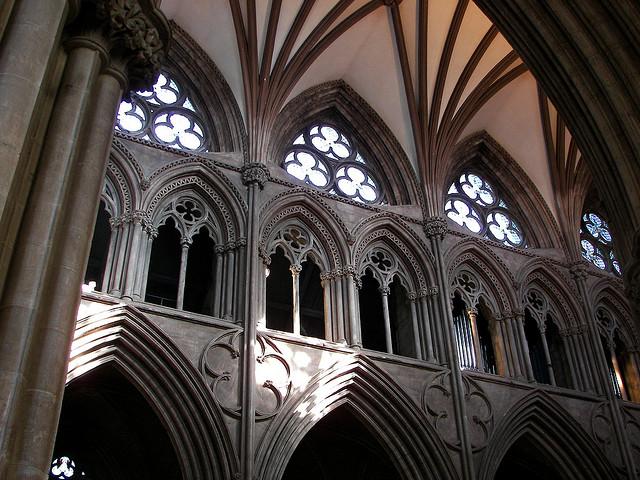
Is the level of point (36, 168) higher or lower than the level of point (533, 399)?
lower

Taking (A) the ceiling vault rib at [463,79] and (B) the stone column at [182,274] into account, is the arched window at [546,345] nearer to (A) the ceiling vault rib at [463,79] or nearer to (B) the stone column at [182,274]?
(A) the ceiling vault rib at [463,79]

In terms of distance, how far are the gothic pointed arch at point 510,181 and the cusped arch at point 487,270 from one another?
6.24 ft

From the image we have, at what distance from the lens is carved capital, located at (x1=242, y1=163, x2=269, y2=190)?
13.5 m

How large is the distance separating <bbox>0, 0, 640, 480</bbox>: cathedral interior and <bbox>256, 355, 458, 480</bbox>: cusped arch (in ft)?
0.12

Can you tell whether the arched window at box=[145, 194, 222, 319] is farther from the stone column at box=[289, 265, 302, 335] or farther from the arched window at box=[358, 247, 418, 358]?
the arched window at box=[358, 247, 418, 358]

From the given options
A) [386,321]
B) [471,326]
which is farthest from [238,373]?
[471,326]

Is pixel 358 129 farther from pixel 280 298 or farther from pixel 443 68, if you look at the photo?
pixel 280 298

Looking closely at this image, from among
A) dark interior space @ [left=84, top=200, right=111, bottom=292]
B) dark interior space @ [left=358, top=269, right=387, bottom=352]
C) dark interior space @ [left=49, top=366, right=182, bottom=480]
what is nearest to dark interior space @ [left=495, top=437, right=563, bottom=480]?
dark interior space @ [left=358, top=269, right=387, bottom=352]

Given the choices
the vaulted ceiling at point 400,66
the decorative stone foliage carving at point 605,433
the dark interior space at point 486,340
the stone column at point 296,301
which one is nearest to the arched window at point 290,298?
the stone column at point 296,301

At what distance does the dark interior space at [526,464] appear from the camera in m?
13.7

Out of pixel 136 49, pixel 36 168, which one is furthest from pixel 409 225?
pixel 36 168

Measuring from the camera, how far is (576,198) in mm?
17688

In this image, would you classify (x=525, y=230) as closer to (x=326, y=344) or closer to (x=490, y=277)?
(x=490, y=277)

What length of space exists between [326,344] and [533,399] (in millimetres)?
4091
